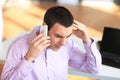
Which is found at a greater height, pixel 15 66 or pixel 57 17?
pixel 57 17

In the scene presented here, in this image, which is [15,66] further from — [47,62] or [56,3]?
[56,3]

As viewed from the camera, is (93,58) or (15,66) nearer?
(15,66)

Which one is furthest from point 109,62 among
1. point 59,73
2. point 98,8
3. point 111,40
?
point 98,8

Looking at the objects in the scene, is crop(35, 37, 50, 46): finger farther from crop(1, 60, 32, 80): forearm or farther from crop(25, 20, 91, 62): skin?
crop(1, 60, 32, 80): forearm

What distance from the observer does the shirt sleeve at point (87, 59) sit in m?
1.55

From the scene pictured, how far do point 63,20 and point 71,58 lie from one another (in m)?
0.41

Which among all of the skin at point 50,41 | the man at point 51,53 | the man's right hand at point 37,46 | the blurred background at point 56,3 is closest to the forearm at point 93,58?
the man at point 51,53

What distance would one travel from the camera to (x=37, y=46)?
1.27 meters

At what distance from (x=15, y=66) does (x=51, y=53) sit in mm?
231

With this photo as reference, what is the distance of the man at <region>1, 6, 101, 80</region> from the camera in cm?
130

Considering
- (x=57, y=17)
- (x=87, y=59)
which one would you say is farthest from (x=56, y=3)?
(x=57, y=17)

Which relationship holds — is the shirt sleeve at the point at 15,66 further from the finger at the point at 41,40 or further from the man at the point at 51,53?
the finger at the point at 41,40

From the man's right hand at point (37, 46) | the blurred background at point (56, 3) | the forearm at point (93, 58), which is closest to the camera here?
the man's right hand at point (37, 46)

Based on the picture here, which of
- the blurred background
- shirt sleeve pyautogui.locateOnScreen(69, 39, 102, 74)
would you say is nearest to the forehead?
shirt sleeve pyautogui.locateOnScreen(69, 39, 102, 74)
